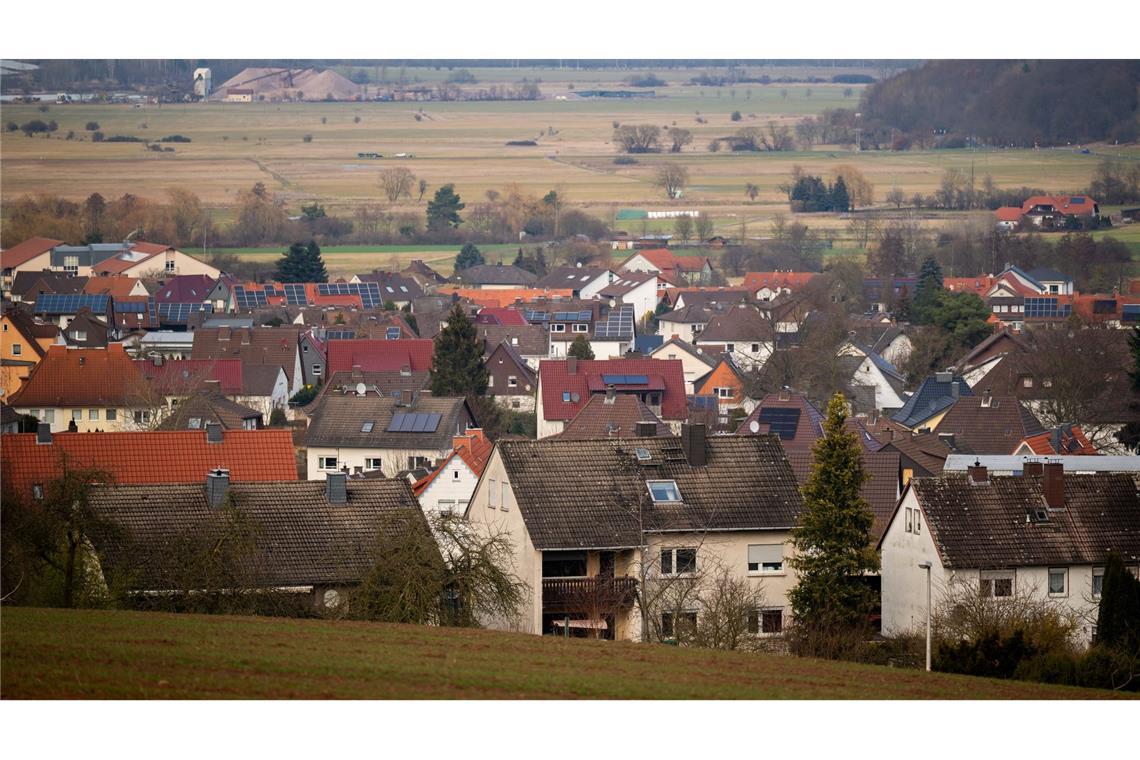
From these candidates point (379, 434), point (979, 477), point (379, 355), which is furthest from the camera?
point (379, 355)

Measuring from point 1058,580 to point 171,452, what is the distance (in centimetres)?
1534

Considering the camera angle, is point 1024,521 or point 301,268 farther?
point 301,268

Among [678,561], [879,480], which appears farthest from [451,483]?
[678,561]

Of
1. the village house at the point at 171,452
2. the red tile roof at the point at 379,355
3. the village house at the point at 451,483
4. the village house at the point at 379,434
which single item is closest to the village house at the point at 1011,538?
the village house at the point at 451,483

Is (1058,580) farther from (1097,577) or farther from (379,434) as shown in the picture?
(379,434)

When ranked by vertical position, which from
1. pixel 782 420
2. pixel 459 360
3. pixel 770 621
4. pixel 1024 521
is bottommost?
pixel 770 621

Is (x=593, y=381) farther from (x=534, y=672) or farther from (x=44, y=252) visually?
(x=44, y=252)

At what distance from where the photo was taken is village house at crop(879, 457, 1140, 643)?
27.0 m

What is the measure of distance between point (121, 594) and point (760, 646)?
25.8 feet

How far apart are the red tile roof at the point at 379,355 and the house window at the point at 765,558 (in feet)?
134

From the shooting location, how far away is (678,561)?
25922 millimetres

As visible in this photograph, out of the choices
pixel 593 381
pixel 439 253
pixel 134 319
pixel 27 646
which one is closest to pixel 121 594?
pixel 27 646

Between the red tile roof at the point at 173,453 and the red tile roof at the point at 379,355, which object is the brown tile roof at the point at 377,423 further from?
the red tile roof at the point at 379,355

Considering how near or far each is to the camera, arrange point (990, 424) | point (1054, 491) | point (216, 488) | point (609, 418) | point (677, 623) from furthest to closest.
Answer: point (990, 424) < point (609, 418) < point (1054, 491) < point (216, 488) < point (677, 623)
